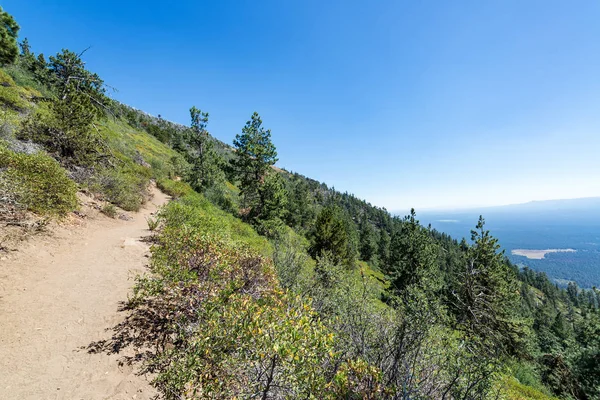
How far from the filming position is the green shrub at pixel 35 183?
847 cm

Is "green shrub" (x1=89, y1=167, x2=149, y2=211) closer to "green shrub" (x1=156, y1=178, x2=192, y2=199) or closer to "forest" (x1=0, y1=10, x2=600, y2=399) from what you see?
"forest" (x1=0, y1=10, x2=600, y2=399)

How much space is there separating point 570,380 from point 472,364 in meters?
29.5

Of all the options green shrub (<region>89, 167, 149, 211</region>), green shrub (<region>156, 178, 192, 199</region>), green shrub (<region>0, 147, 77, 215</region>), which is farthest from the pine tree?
green shrub (<region>0, 147, 77, 215</region>)

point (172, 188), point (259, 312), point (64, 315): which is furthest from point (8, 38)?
point (259, 312)

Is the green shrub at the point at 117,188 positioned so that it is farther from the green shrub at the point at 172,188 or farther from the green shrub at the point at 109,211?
the green shrub at the point at 172,188

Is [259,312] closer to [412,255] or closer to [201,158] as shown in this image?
[412,255]

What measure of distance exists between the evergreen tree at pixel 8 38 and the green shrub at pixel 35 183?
16013mm

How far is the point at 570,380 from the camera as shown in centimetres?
2172

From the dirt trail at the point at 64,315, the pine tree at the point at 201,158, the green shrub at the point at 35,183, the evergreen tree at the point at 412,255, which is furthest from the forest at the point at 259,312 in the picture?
the pine tree at the point at 201,158

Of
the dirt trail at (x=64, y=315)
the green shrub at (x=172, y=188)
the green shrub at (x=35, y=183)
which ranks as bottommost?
the dirt trail at (x=64, y=315)

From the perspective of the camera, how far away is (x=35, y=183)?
8.99 meters

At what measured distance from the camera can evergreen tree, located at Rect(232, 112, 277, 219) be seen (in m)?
26.7

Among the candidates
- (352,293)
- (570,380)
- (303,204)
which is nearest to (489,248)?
(570,380)

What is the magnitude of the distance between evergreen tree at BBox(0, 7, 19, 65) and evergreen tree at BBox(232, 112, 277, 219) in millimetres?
17546
